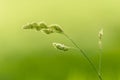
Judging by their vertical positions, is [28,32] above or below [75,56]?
below

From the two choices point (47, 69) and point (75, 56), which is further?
point (75, 56)

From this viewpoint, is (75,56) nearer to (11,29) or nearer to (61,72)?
(61,72)

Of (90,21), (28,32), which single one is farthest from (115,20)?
(28,32)

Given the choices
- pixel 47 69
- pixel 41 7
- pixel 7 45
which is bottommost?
pixel 41 7

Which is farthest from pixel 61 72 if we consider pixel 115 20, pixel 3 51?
pixel 115 20

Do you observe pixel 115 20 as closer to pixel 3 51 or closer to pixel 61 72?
pixel 3 51

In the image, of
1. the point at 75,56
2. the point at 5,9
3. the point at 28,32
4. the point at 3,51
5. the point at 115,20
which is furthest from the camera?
the point at 5,9

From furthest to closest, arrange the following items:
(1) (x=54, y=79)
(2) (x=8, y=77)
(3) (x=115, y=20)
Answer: (3) (x=115, y=20), (2) (x=8, y=77), (1) (x=54, y=79)
